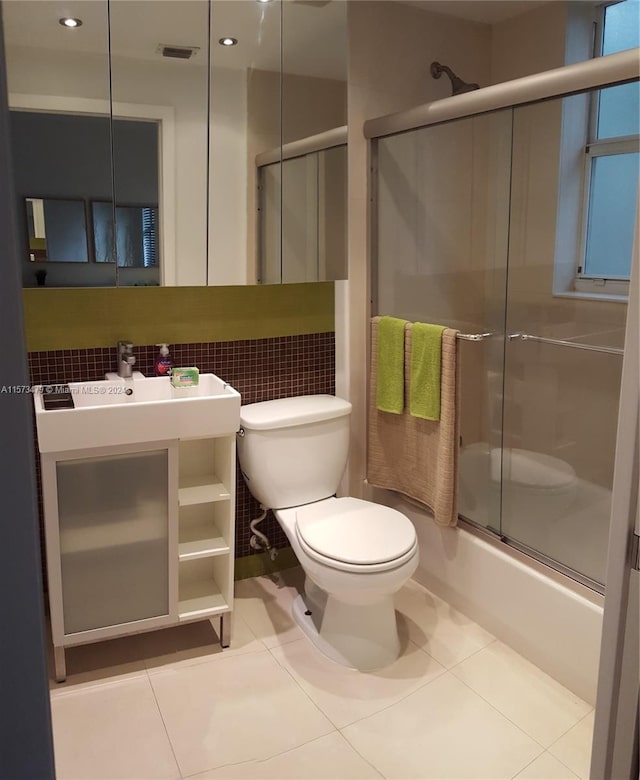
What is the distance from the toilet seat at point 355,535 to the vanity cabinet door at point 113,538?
498mm

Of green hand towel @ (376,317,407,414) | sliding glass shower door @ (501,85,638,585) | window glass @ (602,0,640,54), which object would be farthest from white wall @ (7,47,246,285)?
window glass @ (602,0,640,54)

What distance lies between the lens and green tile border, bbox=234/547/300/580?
2932mm

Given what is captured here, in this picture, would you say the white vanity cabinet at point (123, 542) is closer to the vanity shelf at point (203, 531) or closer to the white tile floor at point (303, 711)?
the vanity shelf at point (203, 531)

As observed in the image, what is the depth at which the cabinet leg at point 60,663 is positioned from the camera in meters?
2.24

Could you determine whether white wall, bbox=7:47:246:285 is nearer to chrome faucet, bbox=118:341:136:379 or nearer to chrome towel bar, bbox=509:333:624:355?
chrome faucet, bbox=118:341:136:379

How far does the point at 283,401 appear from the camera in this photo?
273 centimetres

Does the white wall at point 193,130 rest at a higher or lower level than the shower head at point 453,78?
lower

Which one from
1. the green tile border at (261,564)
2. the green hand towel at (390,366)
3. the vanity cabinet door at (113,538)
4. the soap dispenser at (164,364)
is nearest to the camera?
the vanity cabinet door at (113,538)

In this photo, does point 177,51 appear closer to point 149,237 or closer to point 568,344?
point 149,237

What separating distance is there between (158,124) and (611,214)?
157cm

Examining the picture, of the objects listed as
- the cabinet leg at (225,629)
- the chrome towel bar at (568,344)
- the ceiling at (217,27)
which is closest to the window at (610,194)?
the chrome towel bar at (568,344)

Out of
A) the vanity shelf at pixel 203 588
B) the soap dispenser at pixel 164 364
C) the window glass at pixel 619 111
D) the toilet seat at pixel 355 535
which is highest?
the window glass at pixel 619 111

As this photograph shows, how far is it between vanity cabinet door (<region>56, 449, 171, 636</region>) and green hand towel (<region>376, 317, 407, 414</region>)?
0.93 m

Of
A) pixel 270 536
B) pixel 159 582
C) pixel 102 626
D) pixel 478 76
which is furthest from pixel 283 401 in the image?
pixel 478 76
